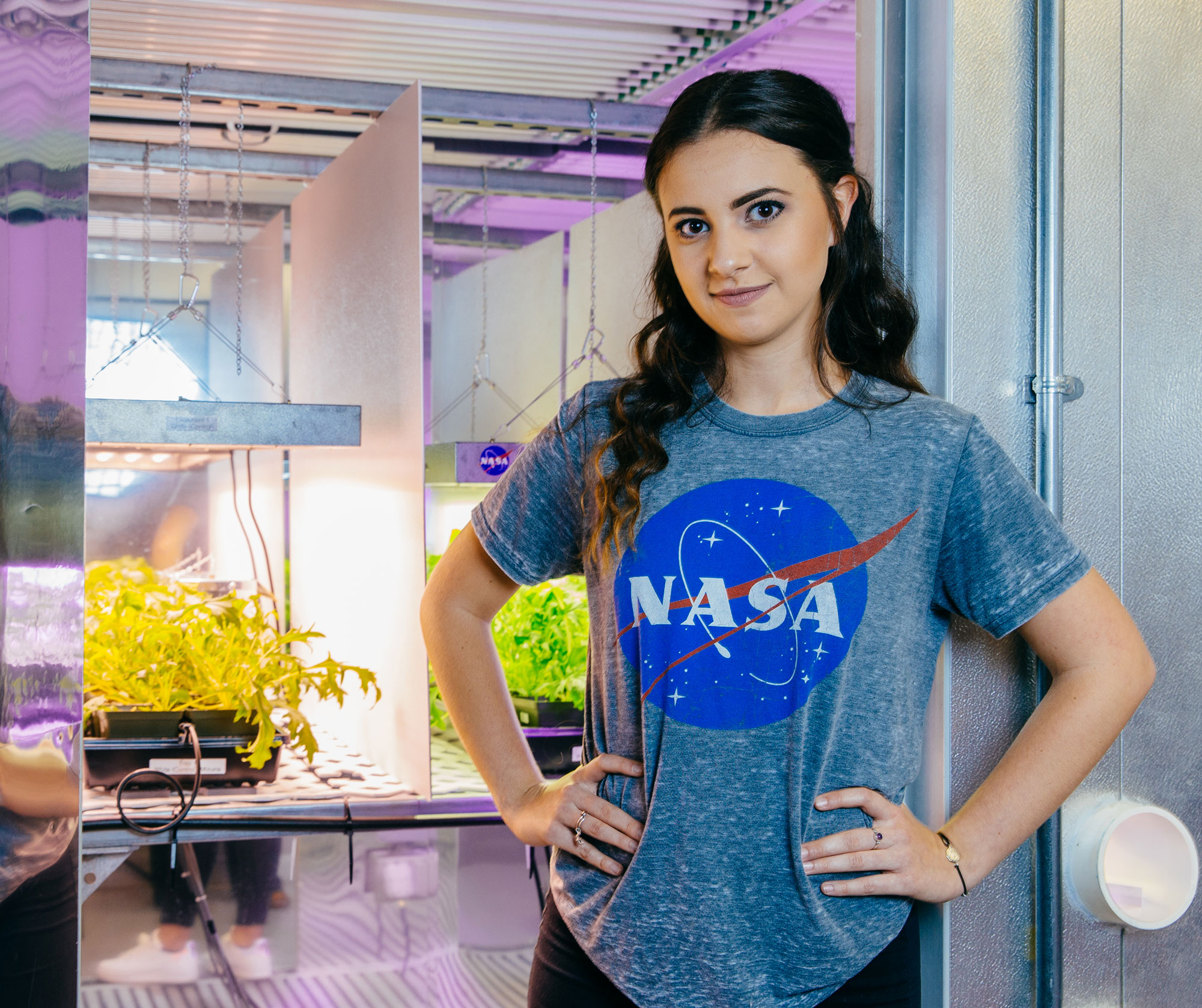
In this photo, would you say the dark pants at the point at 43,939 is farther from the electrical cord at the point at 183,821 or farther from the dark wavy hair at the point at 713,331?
the electrical cord at the point at 183,821

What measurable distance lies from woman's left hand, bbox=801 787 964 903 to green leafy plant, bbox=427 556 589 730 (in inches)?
53.7

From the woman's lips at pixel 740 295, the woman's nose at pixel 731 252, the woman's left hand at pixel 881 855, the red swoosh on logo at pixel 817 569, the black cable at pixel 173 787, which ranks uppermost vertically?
the woman's nose at pixel 731 252

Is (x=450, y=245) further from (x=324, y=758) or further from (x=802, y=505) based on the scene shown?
(x=802, y=505)

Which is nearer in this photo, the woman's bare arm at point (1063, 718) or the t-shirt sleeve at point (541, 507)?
the woman's bare arm at point (1063, 718)

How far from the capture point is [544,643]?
2.51 meters

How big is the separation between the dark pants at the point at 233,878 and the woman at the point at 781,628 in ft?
5.53

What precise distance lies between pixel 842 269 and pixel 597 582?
1.30 ft

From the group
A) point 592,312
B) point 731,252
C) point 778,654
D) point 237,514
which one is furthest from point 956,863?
point 237,514

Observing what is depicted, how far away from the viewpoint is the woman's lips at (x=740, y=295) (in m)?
1.03

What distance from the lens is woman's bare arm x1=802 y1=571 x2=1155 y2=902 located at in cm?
100

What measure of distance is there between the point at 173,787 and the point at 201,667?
0.76 feet

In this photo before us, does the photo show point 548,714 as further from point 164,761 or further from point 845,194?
point 845,194

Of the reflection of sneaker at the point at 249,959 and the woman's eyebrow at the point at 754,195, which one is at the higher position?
the woman's eyebrow at the point at 754,195

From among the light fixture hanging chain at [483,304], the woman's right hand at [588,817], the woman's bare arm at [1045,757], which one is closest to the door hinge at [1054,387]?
the woman's bare arm at [1045,757]
